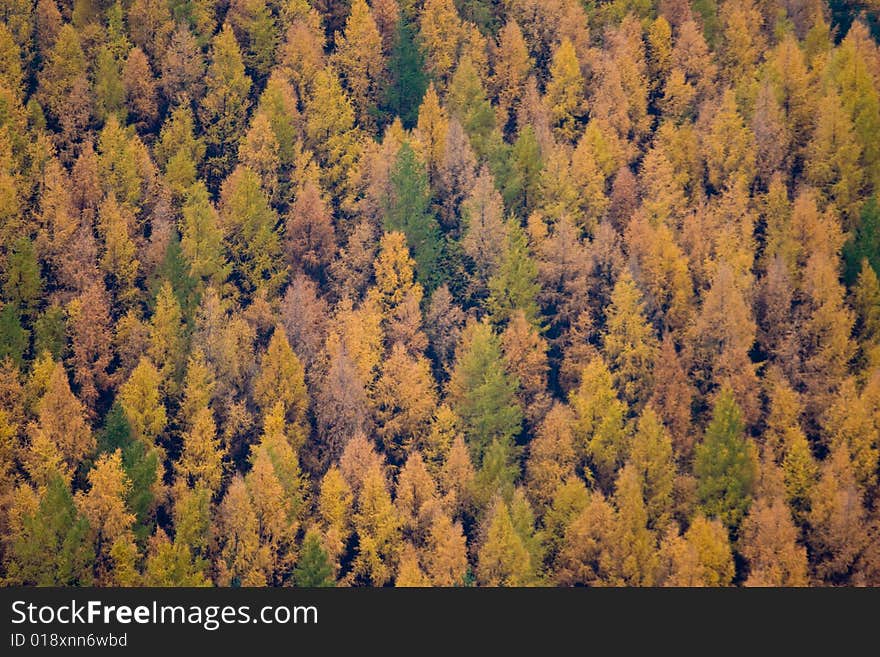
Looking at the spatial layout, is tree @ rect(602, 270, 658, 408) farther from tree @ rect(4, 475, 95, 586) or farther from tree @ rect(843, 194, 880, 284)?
tree @ rect(4, 475, 95, 586)

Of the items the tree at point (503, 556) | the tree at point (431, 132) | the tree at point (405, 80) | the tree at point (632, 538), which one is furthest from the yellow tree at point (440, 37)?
the tree at point (503, 556)

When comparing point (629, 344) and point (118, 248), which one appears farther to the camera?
point (118, 248)

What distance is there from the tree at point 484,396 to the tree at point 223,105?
1080 inches

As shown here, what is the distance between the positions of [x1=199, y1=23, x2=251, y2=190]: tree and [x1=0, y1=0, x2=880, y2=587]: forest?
28 cm

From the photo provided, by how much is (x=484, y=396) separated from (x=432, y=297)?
10420 millimetres

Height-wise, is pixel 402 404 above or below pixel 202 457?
above

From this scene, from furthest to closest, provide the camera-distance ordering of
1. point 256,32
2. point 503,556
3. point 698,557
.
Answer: point 256,32
point 698,557
point 503,556

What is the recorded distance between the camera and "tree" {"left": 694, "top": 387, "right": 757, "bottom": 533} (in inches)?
4235

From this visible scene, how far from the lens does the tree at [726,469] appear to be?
10756 centimetres

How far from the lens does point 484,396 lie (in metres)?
113

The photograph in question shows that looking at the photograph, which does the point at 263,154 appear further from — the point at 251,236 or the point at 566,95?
the point at 566,95

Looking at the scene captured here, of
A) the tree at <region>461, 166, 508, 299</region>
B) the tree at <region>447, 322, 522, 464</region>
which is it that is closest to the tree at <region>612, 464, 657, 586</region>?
the tree at <region>447, 322, 522, 464</region>

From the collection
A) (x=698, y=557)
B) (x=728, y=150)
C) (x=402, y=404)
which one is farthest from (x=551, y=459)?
(x=728, y=150)

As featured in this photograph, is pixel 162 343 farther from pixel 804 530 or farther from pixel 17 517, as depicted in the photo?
pixel 804 530
